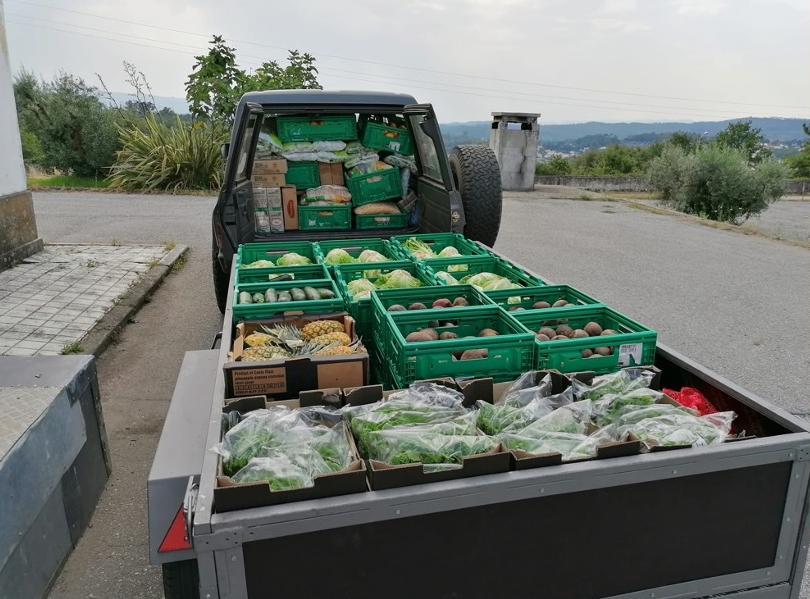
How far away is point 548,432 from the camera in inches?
86.0

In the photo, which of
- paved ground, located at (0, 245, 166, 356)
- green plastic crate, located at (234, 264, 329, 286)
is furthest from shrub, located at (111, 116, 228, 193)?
green plastic crate, located at (234, 264, 329, 286)

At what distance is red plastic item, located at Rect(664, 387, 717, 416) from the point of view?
8.42ft

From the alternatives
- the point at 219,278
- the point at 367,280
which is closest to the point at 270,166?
the point at 219,278

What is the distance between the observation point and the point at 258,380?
2.57 m

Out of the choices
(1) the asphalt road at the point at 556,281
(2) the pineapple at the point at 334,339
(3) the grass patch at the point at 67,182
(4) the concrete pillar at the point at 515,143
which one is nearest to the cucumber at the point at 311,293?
(2) the pineapple at the point at 334,339

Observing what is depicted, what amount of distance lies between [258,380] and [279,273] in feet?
5.25

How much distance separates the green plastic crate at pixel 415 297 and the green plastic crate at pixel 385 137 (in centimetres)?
274

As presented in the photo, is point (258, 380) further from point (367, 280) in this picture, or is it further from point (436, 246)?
point (436, 246)

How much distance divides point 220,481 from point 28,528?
57.0 inches

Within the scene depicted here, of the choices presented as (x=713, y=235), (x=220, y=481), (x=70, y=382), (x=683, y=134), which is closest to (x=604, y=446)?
(x=220, y=481)

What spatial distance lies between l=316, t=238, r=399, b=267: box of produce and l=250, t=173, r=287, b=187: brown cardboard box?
3.69 ft

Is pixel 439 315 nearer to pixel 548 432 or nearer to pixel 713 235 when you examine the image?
pixel 548 432

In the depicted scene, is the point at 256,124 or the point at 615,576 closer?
the point at 615,576

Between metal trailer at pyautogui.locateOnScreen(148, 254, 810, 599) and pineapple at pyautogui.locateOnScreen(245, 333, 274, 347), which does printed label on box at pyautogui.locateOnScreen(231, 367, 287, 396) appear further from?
pineapple at pyautogui.locateOnScreen(245, 333, 274, 347)
